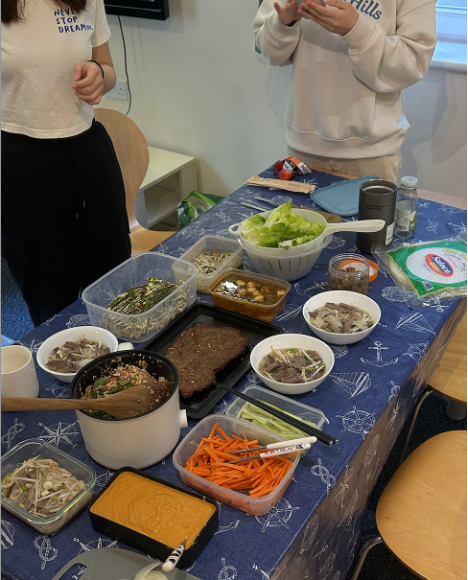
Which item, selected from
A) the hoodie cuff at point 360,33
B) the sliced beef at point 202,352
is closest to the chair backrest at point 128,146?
the hoodie cuff at point 360,33

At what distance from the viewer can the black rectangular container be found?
0.83 m

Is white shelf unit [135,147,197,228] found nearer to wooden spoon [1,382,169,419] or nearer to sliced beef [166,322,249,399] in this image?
sliced beef [166,322,249,399]

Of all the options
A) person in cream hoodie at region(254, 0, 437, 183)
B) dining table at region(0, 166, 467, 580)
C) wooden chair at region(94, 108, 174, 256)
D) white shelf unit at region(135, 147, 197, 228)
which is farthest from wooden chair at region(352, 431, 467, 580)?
white shelf unit at region(135, 147, 197, 228)

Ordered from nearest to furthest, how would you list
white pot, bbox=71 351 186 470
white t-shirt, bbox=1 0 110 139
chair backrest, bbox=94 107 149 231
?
white pot, bbox=71 351 186 470, white t-shirt, bbox=1 0 110 139, chair backrest, bbox=94 107 149 231

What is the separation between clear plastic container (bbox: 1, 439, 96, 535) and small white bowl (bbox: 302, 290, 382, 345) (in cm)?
62

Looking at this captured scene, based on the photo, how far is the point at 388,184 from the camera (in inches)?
64.3

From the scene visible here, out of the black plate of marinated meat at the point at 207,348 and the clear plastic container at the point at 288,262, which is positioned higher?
the clear plastic container at the point at 288,262

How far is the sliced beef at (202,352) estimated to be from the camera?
1.16 metres

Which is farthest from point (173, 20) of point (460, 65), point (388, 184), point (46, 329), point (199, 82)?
point (46, 329)

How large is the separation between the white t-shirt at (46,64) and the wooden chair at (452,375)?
136cm

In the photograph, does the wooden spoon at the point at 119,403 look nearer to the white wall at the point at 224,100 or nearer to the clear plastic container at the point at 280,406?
the clear plastic container at the point at 280,406

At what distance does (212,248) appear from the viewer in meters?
1.65

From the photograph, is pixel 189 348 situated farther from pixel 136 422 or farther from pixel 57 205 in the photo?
pixel 57 205

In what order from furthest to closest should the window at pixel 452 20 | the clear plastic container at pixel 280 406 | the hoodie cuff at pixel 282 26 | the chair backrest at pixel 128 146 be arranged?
the window at pixel 452 20 < the chair backrest at pixel 128 146 < the hoodie cuff at pixel 282 26 < the clear plastic container at pixel 280 406
